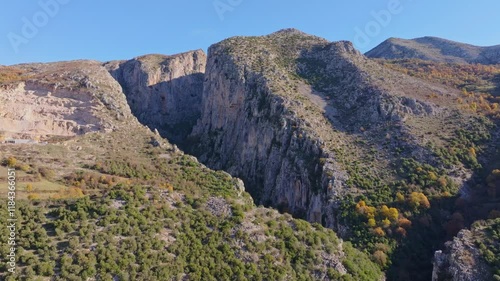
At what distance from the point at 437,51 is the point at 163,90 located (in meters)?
107

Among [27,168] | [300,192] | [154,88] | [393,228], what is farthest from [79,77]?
[154,88]

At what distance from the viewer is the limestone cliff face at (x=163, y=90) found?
350 feet

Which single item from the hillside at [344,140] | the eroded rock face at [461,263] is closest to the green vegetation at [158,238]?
the eroded rock face at [461,263]

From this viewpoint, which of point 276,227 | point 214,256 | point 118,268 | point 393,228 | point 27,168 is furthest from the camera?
point 393,228

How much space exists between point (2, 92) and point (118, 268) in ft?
125

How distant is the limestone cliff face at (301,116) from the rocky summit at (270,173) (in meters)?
0.30

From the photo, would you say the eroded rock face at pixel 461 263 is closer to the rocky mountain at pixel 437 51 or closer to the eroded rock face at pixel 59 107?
the eroded rock face at pixel 59 107

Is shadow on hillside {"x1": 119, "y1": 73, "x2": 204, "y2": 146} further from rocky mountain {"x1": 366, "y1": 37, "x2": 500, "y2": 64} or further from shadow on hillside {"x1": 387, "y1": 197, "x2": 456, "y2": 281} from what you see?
rocky mountain {"x1": 366, "y1": 37, "x2": 500, "y2": 64}

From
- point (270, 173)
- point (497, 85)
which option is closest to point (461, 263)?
point (270, 173)

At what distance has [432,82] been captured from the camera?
257ft

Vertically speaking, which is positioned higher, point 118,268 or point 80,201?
point 80,201

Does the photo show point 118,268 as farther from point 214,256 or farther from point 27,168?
point 27,168

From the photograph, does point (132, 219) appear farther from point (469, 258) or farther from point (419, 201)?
point (419, 201)

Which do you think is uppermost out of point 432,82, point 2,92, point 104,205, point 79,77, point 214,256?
point 432,82
